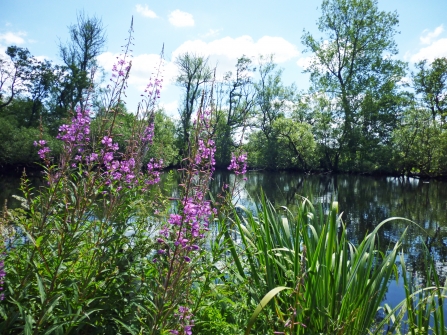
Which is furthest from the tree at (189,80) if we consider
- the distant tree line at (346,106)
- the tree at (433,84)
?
the tree at (433,84)

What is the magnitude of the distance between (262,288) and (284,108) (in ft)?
173

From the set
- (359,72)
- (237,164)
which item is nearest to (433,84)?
(359,72)

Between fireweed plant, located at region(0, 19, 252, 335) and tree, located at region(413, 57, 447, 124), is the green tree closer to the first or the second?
tree, located at region(413, 57, 447, 124)

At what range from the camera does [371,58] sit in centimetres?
4109

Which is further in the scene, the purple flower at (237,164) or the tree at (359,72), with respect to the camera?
the tree at (359,72)

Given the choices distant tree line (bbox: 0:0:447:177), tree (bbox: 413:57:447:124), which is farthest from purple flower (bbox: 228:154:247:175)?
tree (bbox: 413:57:447:124)

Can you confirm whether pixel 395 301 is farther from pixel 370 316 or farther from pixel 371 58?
pixel 371 58

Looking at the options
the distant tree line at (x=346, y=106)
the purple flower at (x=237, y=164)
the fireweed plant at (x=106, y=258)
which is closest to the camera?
the fireweed plant at (x=106, y=258)

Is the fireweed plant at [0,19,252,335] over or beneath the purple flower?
beneath

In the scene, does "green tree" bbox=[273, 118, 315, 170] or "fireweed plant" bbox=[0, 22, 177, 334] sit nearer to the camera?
"fireweed plant" bbox=[0, 22, 177, 334]

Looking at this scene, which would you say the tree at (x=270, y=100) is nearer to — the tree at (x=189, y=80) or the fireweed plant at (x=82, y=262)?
the tree at (x=189, y=80)

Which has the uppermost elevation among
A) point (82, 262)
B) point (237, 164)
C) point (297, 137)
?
point (297, 137)

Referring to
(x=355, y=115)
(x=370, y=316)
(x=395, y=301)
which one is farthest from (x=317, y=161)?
(x=370, y=316)

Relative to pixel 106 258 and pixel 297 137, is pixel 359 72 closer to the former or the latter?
pixel 297 137
